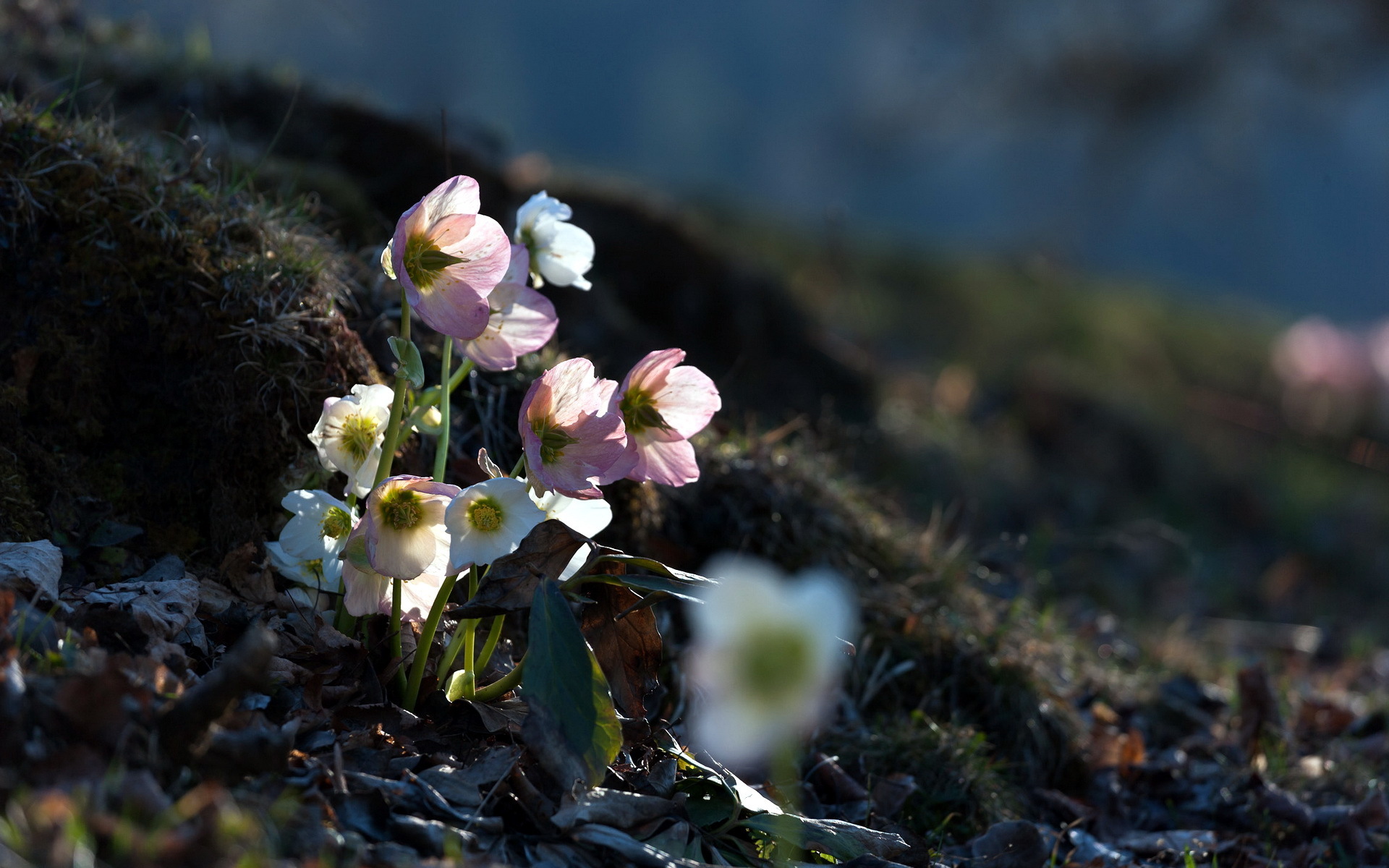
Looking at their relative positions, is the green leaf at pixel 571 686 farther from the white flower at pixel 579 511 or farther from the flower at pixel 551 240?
the flower at pixel 551 240

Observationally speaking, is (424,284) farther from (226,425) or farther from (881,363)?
(881,363)

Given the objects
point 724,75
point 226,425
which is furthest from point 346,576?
point 724,75

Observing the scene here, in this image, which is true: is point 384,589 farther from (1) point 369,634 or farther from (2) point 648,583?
(2) point 648,583

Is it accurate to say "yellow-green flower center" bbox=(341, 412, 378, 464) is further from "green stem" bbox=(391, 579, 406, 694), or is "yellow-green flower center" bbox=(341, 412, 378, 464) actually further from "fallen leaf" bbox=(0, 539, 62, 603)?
"fallen leaf" bbox=(0, 539, 62, 603)

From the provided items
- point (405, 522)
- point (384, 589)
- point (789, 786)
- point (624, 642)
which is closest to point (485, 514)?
point (405, 522)

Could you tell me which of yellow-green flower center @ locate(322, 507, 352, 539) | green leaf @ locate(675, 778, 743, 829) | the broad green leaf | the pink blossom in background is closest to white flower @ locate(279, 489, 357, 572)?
yellow-green flower center @ locate(322, 507, 352, 539)

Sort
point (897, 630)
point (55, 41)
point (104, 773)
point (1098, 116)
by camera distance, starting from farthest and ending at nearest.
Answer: point (1098, 116) → point (55, 41) → point (897, 630) → point (104, 773)
